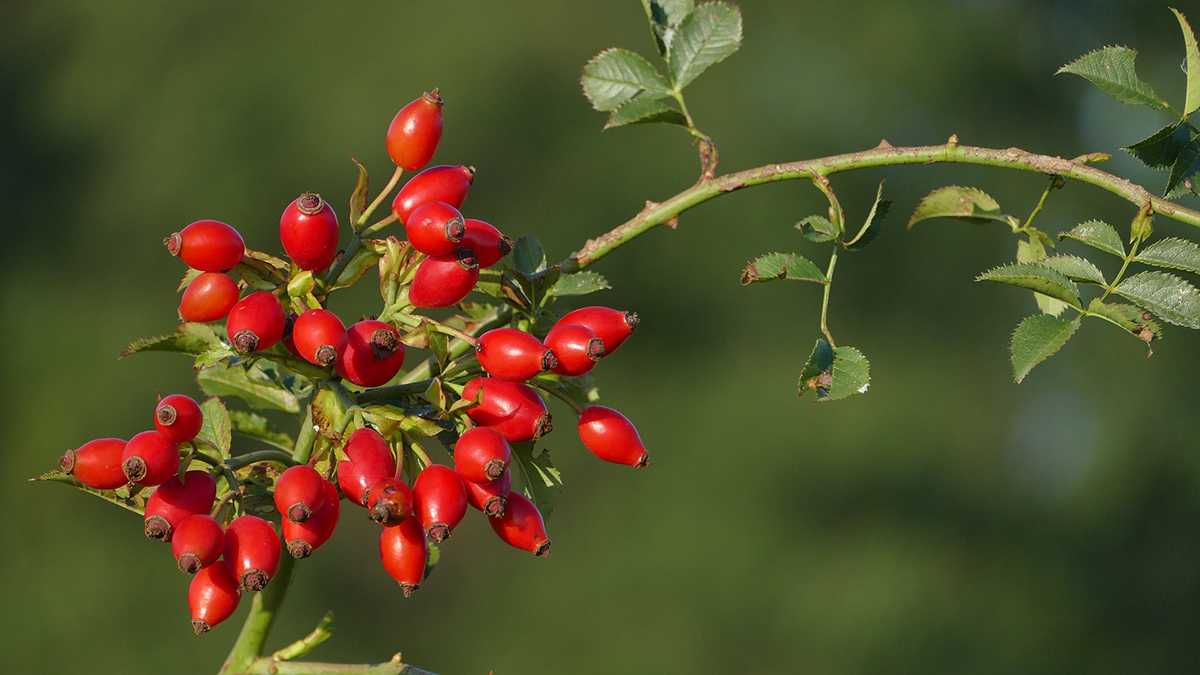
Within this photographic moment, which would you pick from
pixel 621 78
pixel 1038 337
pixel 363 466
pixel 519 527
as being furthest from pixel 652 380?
pixel 363 466

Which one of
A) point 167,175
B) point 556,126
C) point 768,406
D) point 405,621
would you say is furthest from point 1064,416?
point 167,175

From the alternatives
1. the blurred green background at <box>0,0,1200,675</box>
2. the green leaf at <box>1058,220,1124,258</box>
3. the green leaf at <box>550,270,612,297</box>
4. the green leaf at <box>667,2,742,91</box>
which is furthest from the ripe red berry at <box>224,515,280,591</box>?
the blurred green background at <box>0,0,1200,675</box>

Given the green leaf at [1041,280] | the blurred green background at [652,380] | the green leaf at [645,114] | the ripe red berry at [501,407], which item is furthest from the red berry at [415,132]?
the blurred green background at [652,380]

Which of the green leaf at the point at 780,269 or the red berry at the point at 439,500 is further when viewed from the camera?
the green leaf at the point at 780,269

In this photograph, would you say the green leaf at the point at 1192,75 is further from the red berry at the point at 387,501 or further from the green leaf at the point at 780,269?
the red berry at the point at 387,501

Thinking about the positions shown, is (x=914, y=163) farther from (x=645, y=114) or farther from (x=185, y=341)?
(x=185, y=341)

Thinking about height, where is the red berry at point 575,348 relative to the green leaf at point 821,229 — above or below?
below

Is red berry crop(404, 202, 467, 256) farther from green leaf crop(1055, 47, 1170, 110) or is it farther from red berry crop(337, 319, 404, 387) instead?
green leaf crop(1055, 47, 1170, 110)
